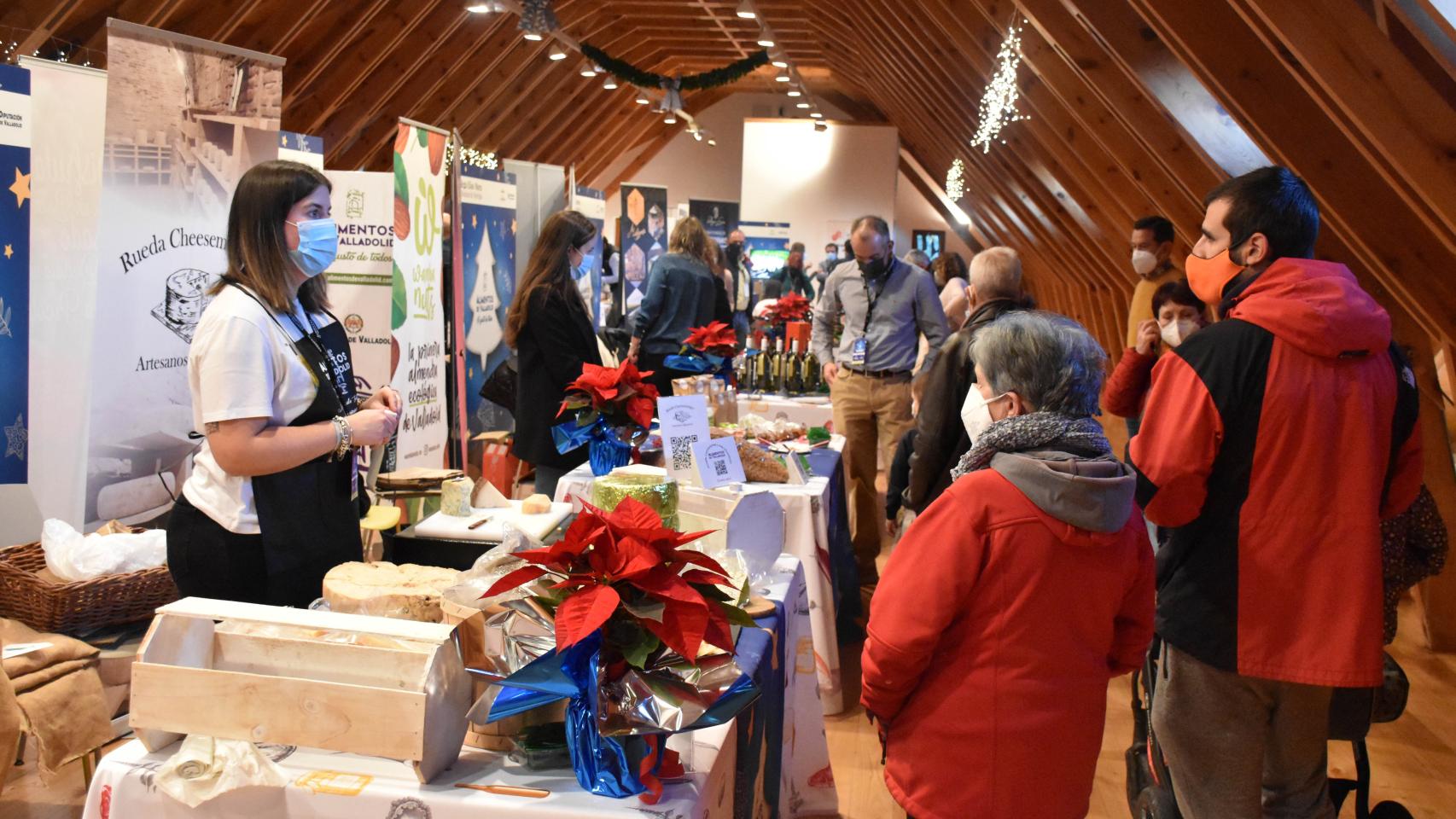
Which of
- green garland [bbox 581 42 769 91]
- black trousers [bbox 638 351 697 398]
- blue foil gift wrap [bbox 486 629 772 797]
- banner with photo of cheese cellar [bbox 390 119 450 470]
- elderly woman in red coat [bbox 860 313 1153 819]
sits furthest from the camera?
green garland [bbox 581 42 769 91]

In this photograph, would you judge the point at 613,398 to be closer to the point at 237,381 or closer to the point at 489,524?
the point at 489,524

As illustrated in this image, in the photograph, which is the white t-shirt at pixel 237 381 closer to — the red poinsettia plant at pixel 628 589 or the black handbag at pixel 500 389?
the red poinsettia plant at pixel 628 589

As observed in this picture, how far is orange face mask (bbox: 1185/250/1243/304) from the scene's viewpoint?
7.77 ft

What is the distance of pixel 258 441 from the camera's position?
1.99 metres

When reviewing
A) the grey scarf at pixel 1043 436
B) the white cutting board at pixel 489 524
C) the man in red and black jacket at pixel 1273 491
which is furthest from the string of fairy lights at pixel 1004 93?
the grey scarf at pixel 1043 436

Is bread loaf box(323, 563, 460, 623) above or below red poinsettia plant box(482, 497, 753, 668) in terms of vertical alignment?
below

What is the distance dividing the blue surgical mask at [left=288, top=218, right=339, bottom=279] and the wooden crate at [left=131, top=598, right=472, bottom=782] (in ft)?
2.73

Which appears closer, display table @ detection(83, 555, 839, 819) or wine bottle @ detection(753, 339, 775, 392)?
display table @ detection(83, 555, 839, 819)

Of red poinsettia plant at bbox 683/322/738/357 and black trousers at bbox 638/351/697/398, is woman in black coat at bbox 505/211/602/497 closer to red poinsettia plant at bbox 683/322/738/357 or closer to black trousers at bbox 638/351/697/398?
red poinsettia plant at bbox 683/322/738/357

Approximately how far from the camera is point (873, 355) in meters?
5.14

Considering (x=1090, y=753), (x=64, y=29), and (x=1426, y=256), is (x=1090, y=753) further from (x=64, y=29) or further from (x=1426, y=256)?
(x=64, y=29)

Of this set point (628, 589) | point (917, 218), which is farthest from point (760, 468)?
point (917, 218)

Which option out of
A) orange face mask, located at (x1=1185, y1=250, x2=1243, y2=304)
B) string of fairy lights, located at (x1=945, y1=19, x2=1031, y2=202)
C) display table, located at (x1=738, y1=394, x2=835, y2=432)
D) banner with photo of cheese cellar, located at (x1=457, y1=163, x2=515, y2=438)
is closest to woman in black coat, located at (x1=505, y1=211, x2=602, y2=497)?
display table, located at (x1=738, y1=394, x2=835, y2=432)

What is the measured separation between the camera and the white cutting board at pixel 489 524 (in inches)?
104
